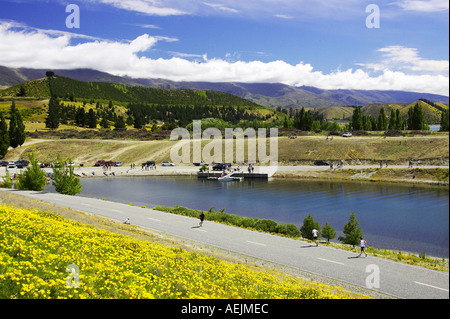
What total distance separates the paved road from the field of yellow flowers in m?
8.12

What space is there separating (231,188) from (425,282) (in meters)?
54.4

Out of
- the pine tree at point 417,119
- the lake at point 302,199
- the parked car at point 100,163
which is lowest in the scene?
the lake at point 302,199

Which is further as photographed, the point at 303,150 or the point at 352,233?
the point at 303,150

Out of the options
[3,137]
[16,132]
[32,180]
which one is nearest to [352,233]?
[32,180]

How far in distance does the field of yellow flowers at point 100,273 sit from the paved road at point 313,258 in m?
8.12

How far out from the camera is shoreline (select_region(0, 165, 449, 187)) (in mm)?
68250

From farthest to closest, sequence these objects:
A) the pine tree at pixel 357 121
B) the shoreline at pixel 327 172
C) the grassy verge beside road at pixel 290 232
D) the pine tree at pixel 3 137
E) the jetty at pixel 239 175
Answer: the pine tree at pixel 357 121 → the pine tree at pixel 3 137 → the jetty at pixel 239 175 → the shoreline at pixel 327 172 → the grassy verge beside road at pixel 290 232

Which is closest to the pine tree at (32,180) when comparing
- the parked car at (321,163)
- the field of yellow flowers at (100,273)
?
the field of yellow flowers at (100,273)

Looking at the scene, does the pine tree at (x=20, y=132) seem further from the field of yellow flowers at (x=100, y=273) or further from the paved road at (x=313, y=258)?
the field of yellow flowers at (x=100, y=273)

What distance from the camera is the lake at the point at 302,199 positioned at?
33.2 metres

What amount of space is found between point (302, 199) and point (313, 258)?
1269 inches

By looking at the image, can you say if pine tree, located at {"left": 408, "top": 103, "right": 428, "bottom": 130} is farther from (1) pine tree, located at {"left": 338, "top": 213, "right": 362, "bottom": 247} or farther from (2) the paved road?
(2) the paved road

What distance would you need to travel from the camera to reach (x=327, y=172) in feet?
275

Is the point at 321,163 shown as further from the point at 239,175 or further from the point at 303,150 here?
the point at 239,175
